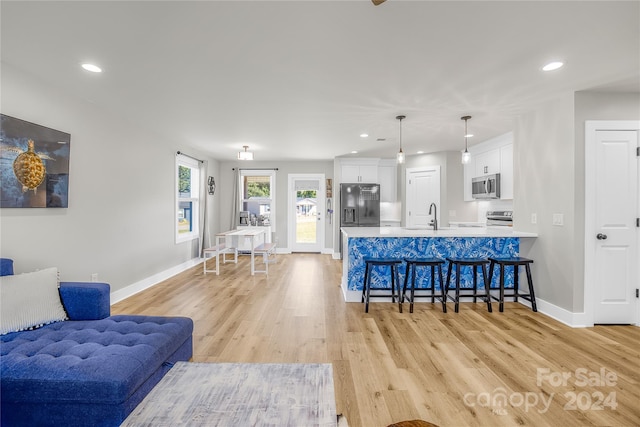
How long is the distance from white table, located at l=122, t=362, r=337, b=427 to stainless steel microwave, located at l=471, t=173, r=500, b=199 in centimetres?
469

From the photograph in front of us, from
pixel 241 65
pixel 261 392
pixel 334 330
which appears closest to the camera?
pixel 261 392

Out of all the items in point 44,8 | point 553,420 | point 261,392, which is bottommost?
point 553,420

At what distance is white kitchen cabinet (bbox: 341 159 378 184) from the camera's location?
712 centimetres

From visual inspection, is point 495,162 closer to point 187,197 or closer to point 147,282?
point 187,197

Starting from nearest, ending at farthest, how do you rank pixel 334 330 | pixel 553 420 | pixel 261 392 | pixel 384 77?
pixel 261 392, pixel 553 420, pixel 384 77, pixel 334 330

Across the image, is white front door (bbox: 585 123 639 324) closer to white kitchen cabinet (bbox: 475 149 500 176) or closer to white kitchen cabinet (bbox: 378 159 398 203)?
white kitchen cabinet (bbox: 475 149 500 176)

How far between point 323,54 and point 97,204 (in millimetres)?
3159

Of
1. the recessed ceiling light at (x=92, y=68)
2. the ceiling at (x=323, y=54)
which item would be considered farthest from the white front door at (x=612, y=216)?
the recessed ceiling light at (x=92, y=68)

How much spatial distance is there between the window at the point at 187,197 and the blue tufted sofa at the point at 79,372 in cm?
376

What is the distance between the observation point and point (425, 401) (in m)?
1.86

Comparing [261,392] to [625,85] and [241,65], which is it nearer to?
[241,65]

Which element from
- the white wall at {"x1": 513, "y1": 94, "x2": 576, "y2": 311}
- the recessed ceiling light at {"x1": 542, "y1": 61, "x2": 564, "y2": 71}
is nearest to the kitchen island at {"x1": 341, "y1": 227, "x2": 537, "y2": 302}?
the white wall at {"x1": 513, "y1": 94, "x2": 576, "y2": 311}

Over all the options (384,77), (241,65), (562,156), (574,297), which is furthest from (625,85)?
(241,65)

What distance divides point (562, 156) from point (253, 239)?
183 inches
